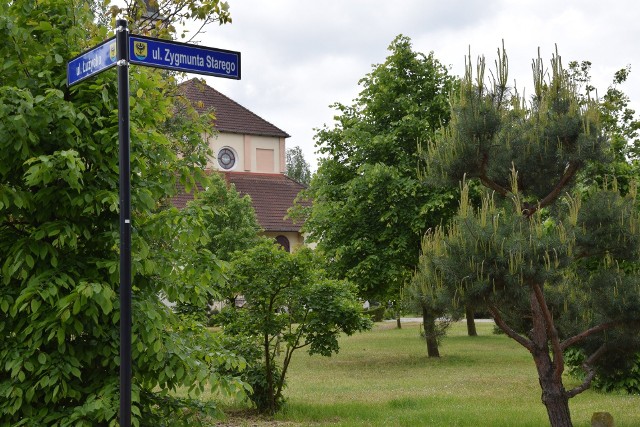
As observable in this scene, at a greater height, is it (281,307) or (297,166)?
(297,166)

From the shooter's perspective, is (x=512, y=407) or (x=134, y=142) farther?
(x=512, y=407)

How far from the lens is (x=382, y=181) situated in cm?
2334

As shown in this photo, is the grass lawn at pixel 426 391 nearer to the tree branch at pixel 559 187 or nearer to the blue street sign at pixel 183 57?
the tree branch at pixel 559 187

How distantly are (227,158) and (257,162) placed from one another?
207 cm

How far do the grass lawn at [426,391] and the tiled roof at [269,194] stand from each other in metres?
17.7

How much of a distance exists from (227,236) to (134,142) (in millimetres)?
25094

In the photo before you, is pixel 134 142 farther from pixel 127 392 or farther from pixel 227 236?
pixel 227 236

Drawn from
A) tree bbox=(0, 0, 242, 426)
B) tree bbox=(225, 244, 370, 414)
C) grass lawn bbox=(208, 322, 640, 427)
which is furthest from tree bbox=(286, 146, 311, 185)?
tree bbox=(0, 0, 242, 426)

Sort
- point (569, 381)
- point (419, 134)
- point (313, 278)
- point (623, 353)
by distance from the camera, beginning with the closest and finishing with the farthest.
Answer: point (623, 353), point (313, 278), point (569, 381), point (419, 134)

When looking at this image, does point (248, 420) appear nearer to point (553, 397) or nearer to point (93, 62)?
point (553, 397)

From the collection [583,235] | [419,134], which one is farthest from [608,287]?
[419,134]

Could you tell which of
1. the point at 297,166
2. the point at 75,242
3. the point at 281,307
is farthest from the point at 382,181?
the point at 297,166

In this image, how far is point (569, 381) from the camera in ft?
58.3

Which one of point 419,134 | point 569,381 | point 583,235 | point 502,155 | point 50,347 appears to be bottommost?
point 569,381
